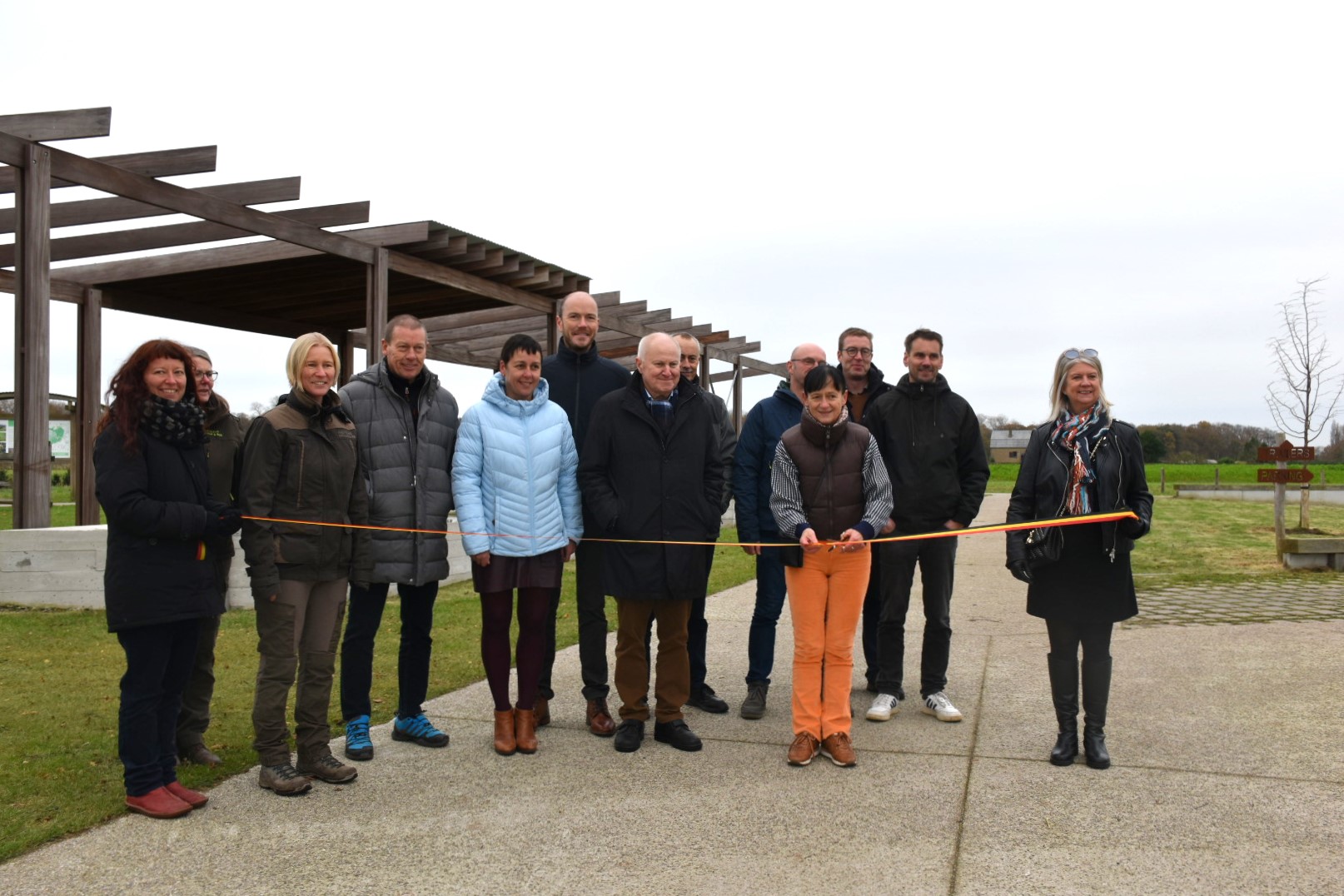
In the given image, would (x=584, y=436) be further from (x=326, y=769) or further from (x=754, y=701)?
(x=326, y=769)

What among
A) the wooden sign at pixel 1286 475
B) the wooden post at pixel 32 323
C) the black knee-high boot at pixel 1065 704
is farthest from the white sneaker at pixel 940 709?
the wooden sign at pixel 1286 475

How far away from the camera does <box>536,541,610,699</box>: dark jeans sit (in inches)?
200

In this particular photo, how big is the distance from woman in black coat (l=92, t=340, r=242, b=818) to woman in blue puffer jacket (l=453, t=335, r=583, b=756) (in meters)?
1.10

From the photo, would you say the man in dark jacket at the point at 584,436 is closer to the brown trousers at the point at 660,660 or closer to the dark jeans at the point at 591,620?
the dark jeans at the point at 591,620

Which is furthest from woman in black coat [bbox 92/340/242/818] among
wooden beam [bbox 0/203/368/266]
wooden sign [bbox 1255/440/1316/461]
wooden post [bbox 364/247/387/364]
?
wooden sign [bbox 1255/440/1316/461]

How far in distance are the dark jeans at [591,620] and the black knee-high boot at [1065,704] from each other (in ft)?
6.52

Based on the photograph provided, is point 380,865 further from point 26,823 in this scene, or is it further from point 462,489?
point 462,489

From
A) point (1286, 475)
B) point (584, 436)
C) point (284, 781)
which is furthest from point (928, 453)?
point (1286, 475)

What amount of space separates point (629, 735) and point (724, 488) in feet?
4.02

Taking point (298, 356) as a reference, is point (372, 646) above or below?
below

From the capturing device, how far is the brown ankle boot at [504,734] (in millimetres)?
4676

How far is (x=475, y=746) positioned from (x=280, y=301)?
38.3 ft

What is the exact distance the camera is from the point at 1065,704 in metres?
4.55

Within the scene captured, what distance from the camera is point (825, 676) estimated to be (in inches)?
184
